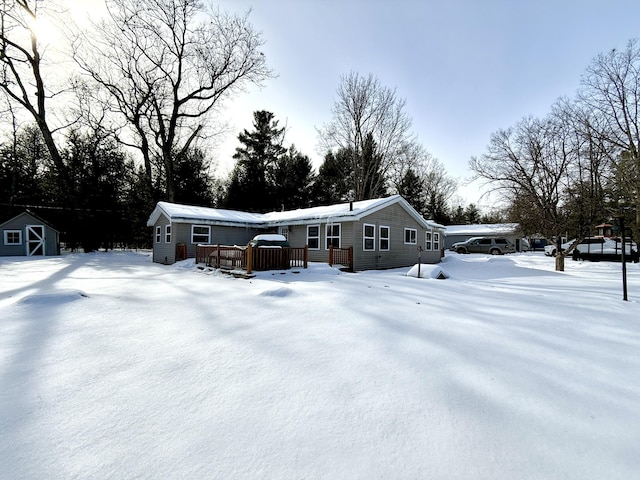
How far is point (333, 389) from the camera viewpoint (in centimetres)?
257

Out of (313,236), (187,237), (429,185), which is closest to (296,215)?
(313,236)

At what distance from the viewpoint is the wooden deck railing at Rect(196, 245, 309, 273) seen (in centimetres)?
1046

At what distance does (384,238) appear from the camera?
14.9 meters

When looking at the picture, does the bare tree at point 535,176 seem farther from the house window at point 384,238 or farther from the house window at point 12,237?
the house window at point 12,237

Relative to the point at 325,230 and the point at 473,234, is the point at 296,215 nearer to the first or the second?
the point at 325,230

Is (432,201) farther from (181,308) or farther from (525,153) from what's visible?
(181,308)

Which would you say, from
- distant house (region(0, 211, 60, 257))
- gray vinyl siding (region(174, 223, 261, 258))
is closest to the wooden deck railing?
gray vinyl siding (region(174, 223, 261, 258))

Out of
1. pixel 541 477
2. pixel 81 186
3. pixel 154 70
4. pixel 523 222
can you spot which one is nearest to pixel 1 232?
pixel 81 186

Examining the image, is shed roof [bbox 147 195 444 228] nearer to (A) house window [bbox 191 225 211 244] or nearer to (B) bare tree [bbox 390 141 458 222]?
(A) house window [bbox 191 225 211 244]

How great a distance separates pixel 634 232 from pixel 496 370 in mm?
18433

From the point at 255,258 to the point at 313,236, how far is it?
481 centimetres

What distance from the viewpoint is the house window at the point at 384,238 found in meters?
14.7

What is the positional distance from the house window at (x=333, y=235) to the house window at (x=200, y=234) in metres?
6.83

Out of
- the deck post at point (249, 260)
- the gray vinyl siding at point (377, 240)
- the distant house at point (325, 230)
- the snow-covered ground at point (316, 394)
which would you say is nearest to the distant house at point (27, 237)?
the distant house at point (325, 230)
